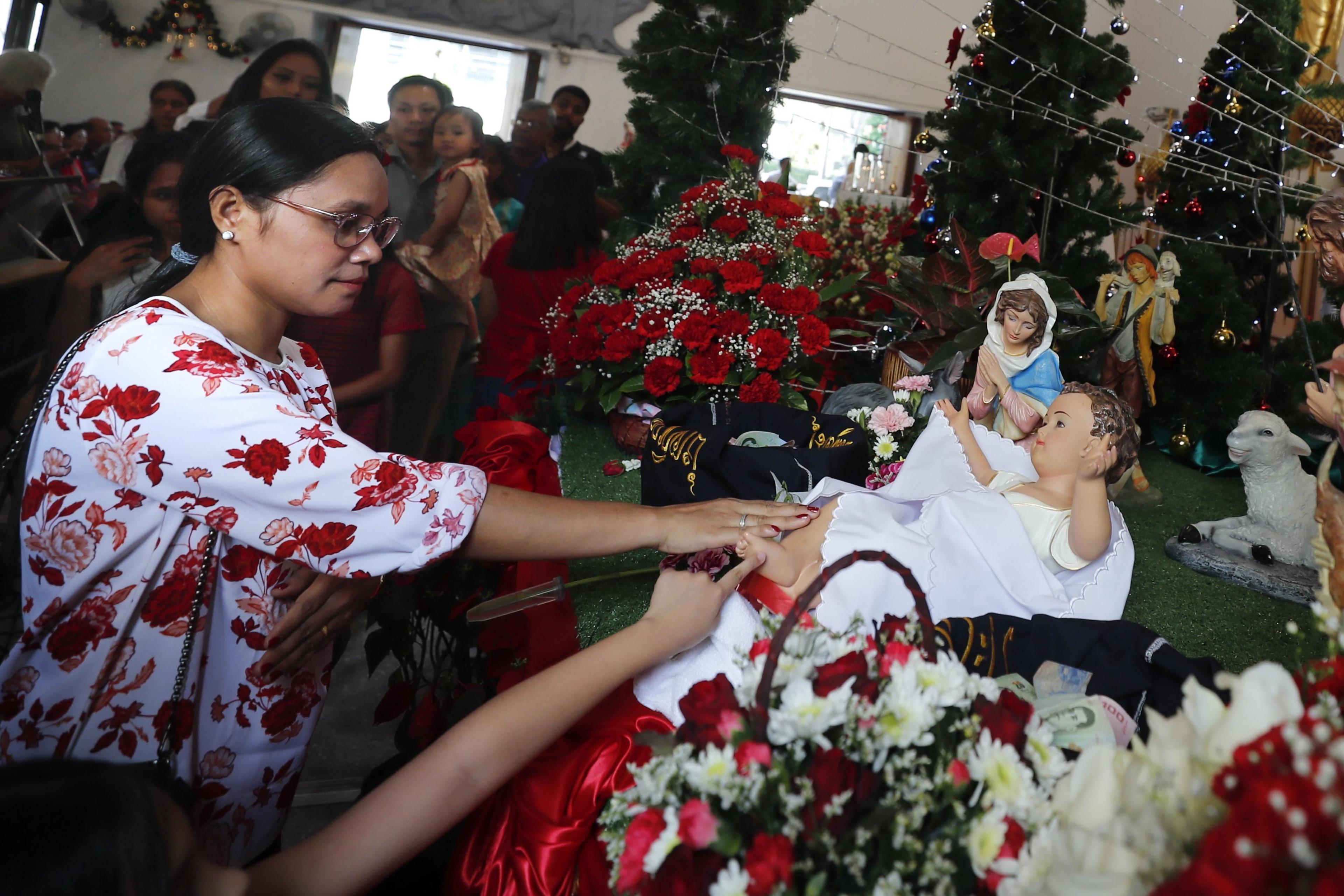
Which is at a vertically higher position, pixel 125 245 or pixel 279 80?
pixel 279 80

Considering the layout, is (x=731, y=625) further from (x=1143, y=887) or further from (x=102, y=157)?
(x=102, y=157)

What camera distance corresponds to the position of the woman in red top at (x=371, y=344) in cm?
346

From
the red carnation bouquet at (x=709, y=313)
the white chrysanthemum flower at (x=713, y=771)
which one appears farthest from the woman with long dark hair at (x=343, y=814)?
the red carnation bouquet at (x=709, y=313)

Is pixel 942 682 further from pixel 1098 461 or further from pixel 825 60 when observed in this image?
pixel 825 60

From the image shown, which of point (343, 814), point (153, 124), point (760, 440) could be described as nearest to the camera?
point (343, 814)

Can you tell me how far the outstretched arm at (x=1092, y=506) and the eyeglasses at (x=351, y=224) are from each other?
4.06 feet

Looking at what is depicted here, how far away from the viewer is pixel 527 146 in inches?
157

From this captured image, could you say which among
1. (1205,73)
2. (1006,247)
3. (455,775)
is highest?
(1205,73)

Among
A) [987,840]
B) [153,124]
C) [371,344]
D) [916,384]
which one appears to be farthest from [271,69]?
[987,840]

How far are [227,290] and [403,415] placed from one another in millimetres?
2614

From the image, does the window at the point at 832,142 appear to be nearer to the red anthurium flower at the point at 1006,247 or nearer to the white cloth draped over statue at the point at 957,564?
the red anthurium flower at the point at 1006,247

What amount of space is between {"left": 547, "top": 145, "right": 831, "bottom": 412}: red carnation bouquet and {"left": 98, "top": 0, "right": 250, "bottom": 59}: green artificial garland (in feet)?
5.32

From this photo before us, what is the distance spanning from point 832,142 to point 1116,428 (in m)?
6.02

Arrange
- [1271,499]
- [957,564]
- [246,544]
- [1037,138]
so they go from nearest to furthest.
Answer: [246,544] < [957,564] < [1271,499] < [1037,138]
